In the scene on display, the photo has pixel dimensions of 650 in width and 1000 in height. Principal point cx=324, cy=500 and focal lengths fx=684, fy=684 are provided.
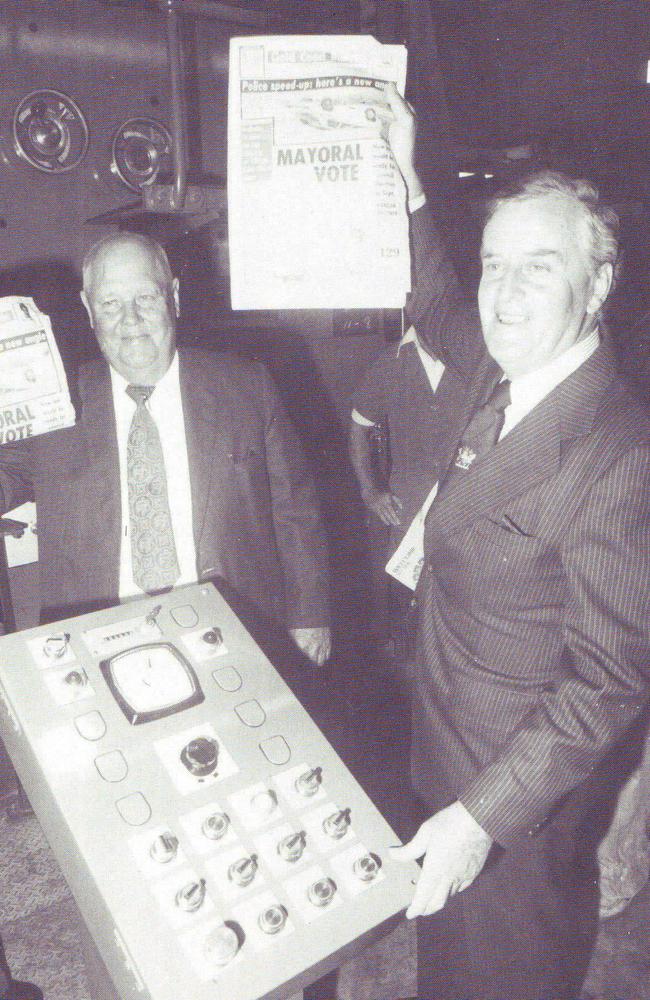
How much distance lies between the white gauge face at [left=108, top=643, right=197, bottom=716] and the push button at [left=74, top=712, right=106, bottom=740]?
0.13 ft

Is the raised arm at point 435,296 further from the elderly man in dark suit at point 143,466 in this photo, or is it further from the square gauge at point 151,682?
the square gauge at point 151,682

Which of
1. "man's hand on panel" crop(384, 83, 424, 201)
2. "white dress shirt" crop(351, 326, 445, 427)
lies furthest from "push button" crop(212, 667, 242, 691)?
"white dress shirt" crop(351, 326, 445, 427)

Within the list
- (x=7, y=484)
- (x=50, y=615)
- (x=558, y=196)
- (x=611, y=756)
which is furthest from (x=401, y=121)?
(x=611, y=756)

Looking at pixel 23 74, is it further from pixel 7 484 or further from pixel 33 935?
pixel 33 935

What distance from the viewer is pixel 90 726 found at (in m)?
0.88

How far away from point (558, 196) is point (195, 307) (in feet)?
4.36

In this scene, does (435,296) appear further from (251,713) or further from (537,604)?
(251,713)

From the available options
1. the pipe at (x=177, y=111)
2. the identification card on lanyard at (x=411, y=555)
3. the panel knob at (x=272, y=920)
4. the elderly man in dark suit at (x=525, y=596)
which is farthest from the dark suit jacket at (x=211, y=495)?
the panel knob at (x=272, y=920)

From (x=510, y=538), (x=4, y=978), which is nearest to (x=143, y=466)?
(x=510, y=538)

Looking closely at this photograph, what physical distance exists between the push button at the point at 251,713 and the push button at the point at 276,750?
0.03 metres

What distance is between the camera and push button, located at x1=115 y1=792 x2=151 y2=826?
0.79 m

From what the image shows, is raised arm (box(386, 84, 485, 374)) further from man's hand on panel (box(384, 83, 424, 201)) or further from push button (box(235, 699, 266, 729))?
push button (box(235, 699, 266, 729))

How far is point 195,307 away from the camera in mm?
2121

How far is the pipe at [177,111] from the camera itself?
1.33 m
